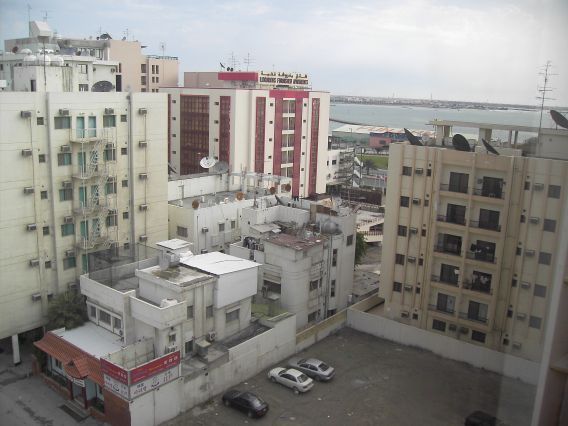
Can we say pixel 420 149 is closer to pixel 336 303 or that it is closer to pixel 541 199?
pixel 541 199

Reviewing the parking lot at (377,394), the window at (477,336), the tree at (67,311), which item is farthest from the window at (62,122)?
the window at (477,336)

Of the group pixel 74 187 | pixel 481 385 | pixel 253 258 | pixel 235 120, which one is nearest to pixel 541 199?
pixel 481 385

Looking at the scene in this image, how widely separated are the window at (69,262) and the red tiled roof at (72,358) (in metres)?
1.48

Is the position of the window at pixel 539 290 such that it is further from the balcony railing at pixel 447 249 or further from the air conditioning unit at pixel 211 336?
the air conditioning unit at pixel 211 336

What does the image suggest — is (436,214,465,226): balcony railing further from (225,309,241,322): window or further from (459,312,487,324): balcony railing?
(225,309,241,322): window

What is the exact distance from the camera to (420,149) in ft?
31.6

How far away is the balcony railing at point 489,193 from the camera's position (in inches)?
349

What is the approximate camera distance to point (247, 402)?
752cm

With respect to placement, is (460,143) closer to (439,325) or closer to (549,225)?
(549,225)

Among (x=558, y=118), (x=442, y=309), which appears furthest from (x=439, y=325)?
(x=558, y=118)

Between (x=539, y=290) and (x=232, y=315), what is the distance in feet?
14.8

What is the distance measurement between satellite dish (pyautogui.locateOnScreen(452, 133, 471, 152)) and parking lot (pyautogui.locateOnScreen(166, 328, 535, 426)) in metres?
3.62

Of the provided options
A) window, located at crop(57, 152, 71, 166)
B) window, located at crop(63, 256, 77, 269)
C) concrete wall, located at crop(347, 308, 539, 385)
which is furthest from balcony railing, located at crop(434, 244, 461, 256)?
window, located at crop(57, 152, 71, 166)

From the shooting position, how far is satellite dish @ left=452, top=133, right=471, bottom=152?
9.40m
